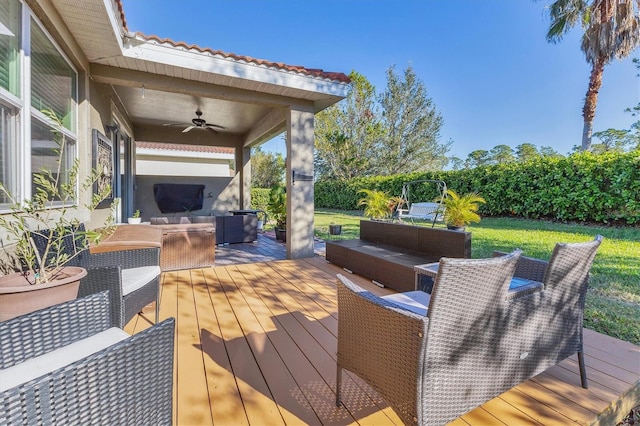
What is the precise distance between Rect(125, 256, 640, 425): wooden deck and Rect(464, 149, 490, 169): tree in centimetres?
3796

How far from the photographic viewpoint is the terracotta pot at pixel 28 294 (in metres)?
1.52

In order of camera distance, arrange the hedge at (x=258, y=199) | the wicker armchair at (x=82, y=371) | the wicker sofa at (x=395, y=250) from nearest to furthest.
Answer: the wicker armchair at (x=82, y=371)
the wicker sofa at (x=395, y=250)
the hedge at (x=258, y=199)

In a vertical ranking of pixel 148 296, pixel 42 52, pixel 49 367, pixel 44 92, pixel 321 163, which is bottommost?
pixel 148 296

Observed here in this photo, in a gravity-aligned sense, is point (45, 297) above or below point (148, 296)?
above

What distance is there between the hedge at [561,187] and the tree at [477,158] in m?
29.0

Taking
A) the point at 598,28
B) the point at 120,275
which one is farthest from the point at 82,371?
the point at 598,28

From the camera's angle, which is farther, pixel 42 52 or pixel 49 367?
pixel 42 52

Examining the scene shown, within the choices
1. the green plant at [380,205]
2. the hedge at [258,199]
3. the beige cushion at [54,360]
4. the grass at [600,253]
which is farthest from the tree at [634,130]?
the beige cushion at [54,360]

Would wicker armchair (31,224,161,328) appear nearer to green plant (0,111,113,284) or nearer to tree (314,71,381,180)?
green plant (0,111,113,284)

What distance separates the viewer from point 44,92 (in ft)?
8.98

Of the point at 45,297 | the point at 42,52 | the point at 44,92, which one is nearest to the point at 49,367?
the point at 45,297

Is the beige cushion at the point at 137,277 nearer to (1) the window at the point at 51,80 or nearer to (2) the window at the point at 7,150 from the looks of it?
(2) the window at the point at 7,150

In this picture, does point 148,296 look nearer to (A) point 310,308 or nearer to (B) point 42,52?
(A) point 310,308

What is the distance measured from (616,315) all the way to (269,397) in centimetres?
332
